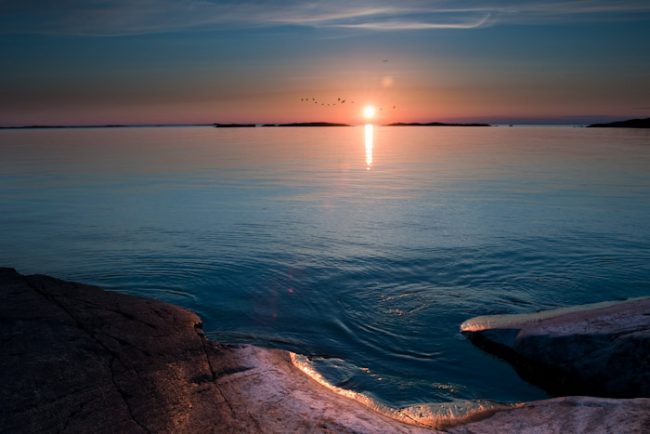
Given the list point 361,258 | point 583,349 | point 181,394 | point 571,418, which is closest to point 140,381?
point 181,394

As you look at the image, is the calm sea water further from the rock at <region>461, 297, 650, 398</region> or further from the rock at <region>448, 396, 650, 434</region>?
the rock at <region>448, 396, 650, 434</region>

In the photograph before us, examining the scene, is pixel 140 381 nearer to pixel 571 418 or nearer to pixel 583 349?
pixel 571 418

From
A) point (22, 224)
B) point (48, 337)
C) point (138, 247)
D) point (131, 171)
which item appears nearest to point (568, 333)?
point (48, 337)

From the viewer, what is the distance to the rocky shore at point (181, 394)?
457 centimetres

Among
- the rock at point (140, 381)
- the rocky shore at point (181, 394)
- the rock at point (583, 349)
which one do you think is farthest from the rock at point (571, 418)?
the rock at point (583, 349)

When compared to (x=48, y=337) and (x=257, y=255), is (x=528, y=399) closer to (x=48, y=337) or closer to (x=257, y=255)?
(x=48, y=337)

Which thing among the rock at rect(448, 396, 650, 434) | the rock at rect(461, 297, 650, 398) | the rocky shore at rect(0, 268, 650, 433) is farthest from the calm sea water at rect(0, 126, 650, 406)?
the rock at rect(448, 396, 650, 434)

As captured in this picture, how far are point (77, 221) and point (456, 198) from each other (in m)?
13.9

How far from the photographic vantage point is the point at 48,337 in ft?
19.1

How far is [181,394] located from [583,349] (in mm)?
4951

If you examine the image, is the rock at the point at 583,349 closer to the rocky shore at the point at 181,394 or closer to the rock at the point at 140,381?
the rocky shore at the point at 181,394

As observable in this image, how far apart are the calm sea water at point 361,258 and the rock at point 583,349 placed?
0.30m

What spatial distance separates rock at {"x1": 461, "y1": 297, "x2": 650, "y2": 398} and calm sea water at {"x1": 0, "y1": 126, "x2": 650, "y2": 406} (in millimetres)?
300

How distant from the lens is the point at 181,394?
5062 millimetres
